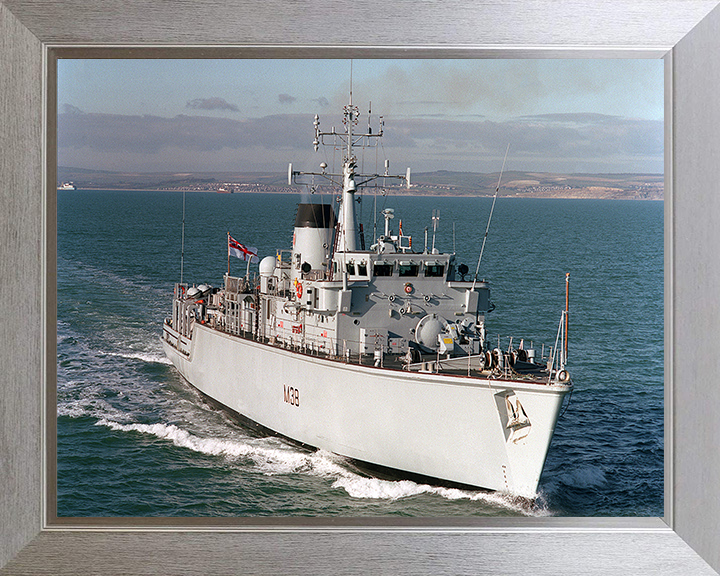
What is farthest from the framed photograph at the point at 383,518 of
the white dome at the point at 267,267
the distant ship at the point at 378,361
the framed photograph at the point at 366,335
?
the white dome at the point at 267,267

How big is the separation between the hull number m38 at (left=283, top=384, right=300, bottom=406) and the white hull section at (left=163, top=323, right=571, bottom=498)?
0.02m

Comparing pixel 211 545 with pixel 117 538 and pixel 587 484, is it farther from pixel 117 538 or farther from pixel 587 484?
pixel 587 484

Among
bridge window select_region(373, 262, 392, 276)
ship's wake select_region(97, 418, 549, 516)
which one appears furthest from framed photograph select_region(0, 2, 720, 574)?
bridge window select_region(373, 262, 392, 276)

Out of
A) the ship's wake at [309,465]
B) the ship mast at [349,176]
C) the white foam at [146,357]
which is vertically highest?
the ship mast at [349,176]

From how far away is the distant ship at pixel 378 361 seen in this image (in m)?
10.3

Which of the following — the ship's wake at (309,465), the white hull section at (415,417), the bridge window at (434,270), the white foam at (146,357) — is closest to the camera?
the white hull section at (415,417)

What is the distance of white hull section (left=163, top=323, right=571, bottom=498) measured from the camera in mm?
10141

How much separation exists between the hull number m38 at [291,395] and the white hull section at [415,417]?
17mm

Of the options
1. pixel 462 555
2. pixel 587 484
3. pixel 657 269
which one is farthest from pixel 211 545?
pixel 657 269

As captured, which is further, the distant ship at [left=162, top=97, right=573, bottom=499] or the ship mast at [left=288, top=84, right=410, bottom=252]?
the ship mast at [left=288, top=84, right=410, bottom=252]

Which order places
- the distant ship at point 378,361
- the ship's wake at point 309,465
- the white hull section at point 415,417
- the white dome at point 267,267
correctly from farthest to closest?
the white dome at point 267,267 → the ship's wake at point 309,465 → the distant ship at point 378,361 → the white hull section at point 415,417

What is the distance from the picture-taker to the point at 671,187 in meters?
6.38

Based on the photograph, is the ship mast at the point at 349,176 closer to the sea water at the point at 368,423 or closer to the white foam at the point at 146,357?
the sea water at the point at 368,423

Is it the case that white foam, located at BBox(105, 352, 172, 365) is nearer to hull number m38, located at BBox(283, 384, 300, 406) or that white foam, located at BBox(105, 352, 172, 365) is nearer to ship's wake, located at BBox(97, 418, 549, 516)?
ship's wake, located at BBox(97, 418, 549, 516)
